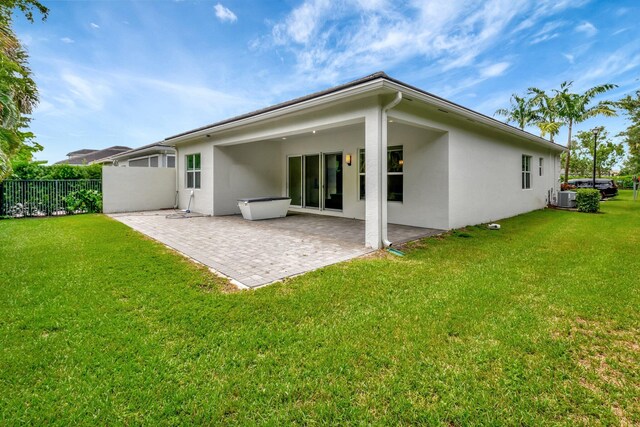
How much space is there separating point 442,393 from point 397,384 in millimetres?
300

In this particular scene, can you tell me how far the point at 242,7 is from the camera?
38.6 ft

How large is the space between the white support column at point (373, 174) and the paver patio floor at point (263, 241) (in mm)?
392

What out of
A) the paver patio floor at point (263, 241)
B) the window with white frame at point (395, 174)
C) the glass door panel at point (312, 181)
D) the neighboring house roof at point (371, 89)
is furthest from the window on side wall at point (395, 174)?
the glass door panel at point (312, 181)

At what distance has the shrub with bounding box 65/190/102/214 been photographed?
12680 millimetres

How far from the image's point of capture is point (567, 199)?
590 inches

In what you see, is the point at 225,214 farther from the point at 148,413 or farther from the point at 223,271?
the point at 148,413

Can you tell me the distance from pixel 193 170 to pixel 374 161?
31.5 feet

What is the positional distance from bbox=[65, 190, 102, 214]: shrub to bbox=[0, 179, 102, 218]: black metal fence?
0.55 ft

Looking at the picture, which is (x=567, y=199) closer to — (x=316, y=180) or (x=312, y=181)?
(x=316, y=180)

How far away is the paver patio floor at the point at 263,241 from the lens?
16.4 feet

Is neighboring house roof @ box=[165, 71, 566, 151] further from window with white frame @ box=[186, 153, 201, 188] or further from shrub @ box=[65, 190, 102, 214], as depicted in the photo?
shrub @ box=[65, 190, 102, 214]

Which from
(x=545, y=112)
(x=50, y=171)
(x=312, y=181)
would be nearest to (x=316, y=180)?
(x=312, y=181)

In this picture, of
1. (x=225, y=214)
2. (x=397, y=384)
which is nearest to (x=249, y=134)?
(x=225, y=214)

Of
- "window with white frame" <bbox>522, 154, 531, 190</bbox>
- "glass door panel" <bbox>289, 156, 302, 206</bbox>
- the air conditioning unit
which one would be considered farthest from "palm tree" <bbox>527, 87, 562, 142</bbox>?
"glass door panel" <bbox>289, 156, 302, 206</bbox>
